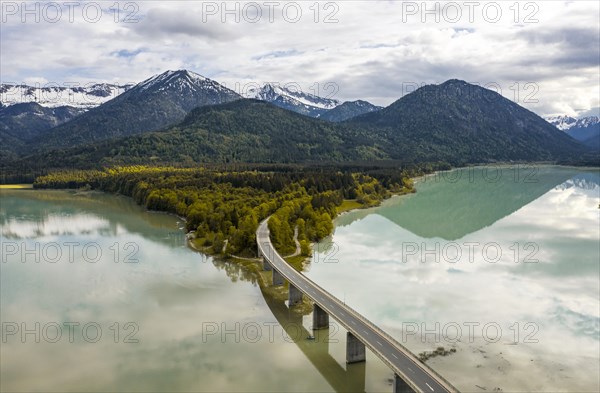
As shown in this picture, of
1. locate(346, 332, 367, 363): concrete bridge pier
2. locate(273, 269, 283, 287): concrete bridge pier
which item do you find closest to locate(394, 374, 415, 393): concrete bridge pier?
locate(346, 332, 367, 363): concrete bridge pier

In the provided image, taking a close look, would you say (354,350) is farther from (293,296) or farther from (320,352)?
(293,296)

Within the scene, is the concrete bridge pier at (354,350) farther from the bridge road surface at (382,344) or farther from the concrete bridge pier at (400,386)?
the concrete bridge pier at (400,386)

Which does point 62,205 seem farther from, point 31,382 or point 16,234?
point 31,382

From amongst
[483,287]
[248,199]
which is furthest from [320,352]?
[248,199]

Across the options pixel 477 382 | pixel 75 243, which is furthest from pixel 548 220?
pixel 75 243

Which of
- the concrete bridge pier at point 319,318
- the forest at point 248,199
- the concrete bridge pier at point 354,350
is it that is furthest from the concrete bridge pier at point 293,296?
the forest at point 248,199
